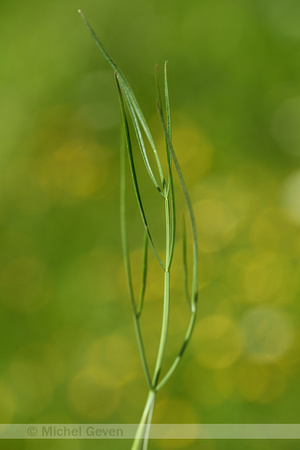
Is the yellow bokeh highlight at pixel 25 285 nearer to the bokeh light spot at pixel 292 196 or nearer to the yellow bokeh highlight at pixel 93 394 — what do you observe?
the yellow bokeh highlight at pixel 93 394

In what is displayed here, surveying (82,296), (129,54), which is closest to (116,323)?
(82,296)

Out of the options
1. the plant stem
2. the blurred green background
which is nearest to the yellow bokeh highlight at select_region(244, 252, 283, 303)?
the blurred green background

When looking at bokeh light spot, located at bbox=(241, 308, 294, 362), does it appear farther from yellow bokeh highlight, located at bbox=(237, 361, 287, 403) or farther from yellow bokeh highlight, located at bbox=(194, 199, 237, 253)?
yellow bokeh highlight, located at bbox=(194, 199, 237, 253)

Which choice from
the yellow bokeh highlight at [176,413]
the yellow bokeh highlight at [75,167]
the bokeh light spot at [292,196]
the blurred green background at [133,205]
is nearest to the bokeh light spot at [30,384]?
the blurred green background at [133,205]

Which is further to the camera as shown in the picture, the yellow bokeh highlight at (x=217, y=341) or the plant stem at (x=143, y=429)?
the yellow bokeh highlight at (x=217, y=341)

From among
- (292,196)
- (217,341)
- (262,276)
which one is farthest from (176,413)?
(292,196)

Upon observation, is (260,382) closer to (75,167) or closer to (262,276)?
(262,276)

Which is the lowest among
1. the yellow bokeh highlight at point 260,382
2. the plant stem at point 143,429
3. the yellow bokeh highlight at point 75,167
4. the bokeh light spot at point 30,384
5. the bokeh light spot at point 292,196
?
the yellow bokeh highlight at point 260,382
